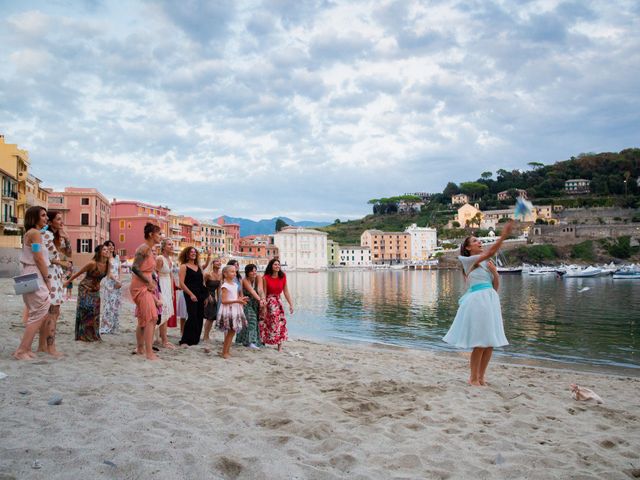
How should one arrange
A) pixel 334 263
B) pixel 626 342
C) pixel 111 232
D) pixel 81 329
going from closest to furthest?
pixel 81 329, pixel 626 342, pixel 111 232, pixel 334 263

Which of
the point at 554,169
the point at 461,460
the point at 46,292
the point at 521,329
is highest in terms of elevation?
the point at 554,169

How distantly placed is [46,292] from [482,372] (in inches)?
246

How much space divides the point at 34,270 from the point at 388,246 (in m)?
138

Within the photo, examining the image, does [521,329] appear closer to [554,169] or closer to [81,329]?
[81,329]

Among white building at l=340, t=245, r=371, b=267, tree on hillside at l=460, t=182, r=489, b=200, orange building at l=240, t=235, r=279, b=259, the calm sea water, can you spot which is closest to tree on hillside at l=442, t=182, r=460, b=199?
tree on hillside at l=460, t=182, r=489, b=200

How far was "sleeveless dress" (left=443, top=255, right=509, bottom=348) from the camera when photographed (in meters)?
6.29

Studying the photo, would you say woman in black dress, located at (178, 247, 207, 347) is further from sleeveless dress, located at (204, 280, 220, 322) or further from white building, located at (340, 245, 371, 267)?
white building, located at (340, 245, 371, 267)

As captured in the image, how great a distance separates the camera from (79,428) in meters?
3.94

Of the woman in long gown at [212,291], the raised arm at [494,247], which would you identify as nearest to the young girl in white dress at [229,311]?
the woman in long gown at [212,291]

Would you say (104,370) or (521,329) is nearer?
(104,370)

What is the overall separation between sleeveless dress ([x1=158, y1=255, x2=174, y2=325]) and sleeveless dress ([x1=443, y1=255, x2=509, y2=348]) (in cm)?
517

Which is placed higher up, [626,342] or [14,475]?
[14,475]

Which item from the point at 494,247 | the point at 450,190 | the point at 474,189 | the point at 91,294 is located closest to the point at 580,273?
the point at 494,247

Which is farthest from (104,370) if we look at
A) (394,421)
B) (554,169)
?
(554,169)
